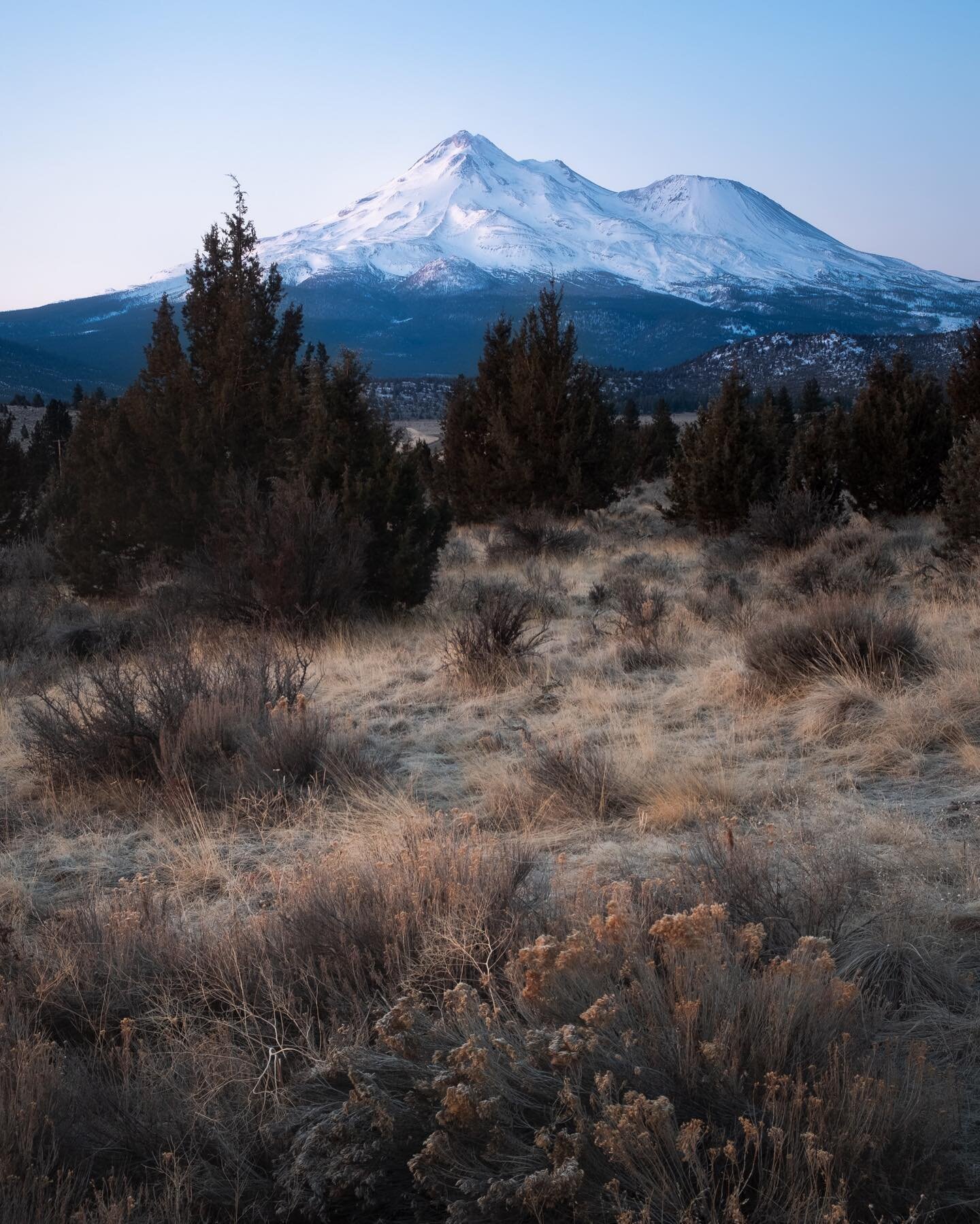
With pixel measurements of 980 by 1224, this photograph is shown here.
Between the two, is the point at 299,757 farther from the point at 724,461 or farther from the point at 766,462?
the point at 766,462

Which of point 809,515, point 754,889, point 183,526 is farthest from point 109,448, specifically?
point 754,889

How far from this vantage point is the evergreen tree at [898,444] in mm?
16062

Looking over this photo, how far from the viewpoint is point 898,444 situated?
16.0 meters

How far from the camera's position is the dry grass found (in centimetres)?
168

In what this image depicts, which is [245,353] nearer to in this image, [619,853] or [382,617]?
[382,617]

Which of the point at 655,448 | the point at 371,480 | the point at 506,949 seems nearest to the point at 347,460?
the point at 371,480

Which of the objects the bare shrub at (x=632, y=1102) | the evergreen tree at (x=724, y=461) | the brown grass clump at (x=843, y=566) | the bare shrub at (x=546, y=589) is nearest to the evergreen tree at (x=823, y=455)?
the evergreen tree at (x=724, y=461)

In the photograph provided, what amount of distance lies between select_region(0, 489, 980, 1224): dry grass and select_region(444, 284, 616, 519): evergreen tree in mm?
13254

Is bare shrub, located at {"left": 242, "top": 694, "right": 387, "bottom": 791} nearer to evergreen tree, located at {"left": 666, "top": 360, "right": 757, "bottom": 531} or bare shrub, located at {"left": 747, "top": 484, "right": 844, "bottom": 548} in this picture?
bare shrub, located at {"left": 747, "top": 484, "right": 844, "bottom": 548}

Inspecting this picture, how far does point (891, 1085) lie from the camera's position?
1.69 metres

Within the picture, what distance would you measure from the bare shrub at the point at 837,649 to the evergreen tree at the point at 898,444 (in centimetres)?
1106

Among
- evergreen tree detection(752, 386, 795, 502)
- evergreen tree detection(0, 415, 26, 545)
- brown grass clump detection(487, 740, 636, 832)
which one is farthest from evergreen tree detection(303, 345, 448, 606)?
evergreen tree detection(0, 415, 26, 545)

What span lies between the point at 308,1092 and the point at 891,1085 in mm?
1190

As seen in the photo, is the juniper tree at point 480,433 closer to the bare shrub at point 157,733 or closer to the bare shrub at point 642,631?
the bare shrub at point 642,631
